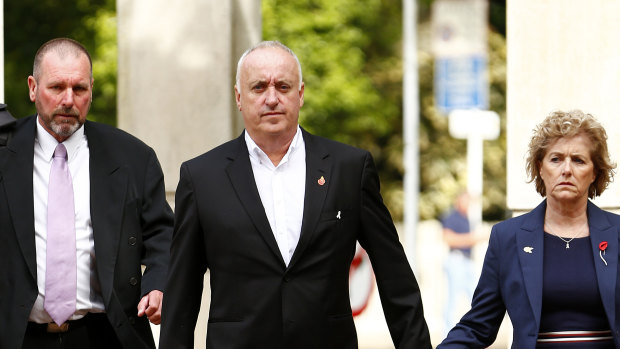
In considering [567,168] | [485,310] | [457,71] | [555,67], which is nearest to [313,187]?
[485,310]

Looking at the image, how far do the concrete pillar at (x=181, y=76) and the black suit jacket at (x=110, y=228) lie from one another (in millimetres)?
2309

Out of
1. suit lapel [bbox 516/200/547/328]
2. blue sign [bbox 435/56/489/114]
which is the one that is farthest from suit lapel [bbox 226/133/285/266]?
blue sign [bbox 435/56/489/114]

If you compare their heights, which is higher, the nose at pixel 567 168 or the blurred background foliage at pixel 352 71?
the blurred background foliage at pixel 352 71

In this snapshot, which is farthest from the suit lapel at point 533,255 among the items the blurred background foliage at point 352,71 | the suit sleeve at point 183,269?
the blurred background foliage at point 352,71

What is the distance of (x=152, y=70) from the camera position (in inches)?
327

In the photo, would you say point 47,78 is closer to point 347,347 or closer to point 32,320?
point 32,320

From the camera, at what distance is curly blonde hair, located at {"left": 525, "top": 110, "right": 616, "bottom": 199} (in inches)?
194

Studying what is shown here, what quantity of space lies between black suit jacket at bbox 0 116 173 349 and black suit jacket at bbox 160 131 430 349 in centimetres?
62

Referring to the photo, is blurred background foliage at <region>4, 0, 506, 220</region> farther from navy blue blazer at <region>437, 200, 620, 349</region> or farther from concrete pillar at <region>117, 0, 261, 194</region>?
navy blue blazer at <region>437, 200, 620, 349</region>

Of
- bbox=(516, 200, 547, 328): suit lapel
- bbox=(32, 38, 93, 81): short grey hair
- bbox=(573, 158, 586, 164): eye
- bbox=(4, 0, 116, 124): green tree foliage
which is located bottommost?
bbox=(516, 200, 547, 328): suit lapel

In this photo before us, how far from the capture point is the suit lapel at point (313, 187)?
188 inches

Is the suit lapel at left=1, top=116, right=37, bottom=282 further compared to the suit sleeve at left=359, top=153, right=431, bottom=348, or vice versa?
the suit lapel at left=1, top=116, right=37, bottom=282

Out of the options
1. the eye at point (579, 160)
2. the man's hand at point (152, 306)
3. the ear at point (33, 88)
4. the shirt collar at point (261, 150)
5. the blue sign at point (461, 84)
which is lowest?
the man's hand at point (152, 306)

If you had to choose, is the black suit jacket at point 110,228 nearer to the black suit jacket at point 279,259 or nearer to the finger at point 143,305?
the finger at point 143,305
